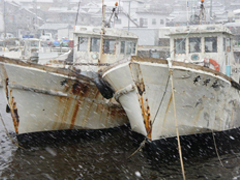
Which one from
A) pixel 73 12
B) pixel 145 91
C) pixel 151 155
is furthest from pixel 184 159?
pixel 73 12

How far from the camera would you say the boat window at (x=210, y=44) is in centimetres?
1087

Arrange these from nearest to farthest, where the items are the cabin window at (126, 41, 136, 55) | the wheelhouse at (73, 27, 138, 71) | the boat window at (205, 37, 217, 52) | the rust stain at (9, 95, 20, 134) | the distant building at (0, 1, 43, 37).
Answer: the rust stain at (9, 95, 20, 134) → the boat window at (205, 37, 217, 52) → the wheelhouse at (73, 27, 138, 71) → the cabin window at (126, 41, 136, 55) → the distant building at (0, 1, 43, 37)

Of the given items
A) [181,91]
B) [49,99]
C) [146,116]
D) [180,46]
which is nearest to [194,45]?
[180,46]

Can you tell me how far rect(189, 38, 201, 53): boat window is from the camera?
36.1 ft

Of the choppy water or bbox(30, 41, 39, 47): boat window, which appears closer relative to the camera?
the choppy water

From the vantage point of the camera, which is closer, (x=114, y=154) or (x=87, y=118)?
(x=114, y=154)

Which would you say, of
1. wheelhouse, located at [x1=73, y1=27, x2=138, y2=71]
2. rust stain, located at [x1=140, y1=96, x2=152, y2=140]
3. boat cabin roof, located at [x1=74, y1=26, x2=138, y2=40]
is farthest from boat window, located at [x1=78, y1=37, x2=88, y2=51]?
rust stain, located at [x1=140, y1=96, x2=152, y2=140]

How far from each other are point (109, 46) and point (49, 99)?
147 inches

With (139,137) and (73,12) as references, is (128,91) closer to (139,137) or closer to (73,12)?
A: (139,137)

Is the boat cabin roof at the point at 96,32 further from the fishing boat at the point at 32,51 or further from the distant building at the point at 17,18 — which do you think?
the distant building at the point at 17,18

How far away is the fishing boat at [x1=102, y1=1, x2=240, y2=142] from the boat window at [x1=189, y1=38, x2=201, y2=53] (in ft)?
0.11

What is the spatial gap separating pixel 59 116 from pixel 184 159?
13.6ft

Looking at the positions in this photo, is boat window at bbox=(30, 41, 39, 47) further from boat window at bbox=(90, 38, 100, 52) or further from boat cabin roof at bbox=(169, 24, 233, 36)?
boat cabin roof at bbox=(169, 24, 233, 36)

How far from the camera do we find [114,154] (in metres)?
9.39
